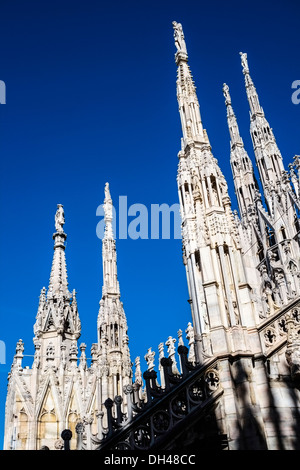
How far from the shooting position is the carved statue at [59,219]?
28.4 metres

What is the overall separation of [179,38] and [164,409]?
34.9 ft

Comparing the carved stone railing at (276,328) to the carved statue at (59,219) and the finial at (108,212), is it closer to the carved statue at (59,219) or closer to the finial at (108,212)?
the finial at (108,212)

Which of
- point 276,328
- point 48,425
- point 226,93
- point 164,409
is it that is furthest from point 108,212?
point 164,409

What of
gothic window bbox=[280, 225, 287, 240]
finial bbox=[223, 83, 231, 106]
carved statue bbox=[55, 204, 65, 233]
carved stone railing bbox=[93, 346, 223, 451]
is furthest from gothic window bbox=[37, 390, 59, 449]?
finial bbox=[223, 83, 231, 106]

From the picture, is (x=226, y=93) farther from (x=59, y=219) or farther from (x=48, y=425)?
(x=48, y=425)

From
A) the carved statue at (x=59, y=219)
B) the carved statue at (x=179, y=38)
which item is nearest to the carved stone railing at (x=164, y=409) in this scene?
the carved statue at (x=179, y=38)

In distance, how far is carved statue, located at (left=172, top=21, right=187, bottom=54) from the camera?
45.9 ft

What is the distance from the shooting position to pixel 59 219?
29047 mm

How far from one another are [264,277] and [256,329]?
18.9 metres

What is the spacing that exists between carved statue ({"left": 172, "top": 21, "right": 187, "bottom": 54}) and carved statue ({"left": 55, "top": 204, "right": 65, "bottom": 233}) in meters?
16.0

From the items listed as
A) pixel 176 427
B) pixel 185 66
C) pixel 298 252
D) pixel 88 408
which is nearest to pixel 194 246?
pixel 176 427

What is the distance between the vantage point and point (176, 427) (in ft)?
Result: 24.5

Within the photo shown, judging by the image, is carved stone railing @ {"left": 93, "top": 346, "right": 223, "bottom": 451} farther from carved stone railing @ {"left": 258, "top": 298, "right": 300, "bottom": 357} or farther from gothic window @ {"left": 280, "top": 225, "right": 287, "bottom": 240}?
gothic window @ {"left": 280, "top": 225, "right": 287, "bottom": 240}

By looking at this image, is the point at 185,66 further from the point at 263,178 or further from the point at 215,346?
the point at 263,178
